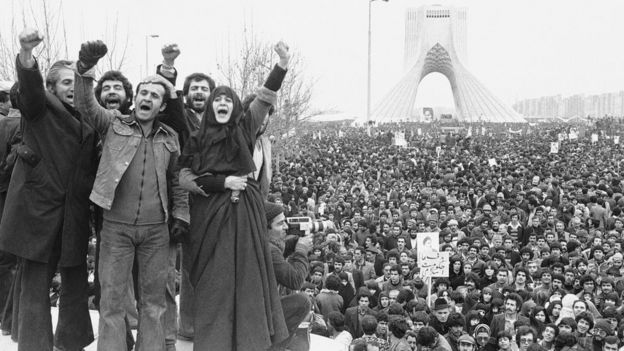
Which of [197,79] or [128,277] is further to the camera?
[197,79]

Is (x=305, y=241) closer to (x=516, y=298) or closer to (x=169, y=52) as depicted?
(x=169, y=52)

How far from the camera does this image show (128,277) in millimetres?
3895

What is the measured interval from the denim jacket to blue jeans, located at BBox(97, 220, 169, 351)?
0.16m

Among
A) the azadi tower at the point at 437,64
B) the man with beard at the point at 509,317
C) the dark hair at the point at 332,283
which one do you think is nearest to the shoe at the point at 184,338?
the man with beard at the point at 509,317

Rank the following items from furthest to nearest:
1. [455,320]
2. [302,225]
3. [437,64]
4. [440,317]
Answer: [437,64] < [440,317] < [455,320] < [302,225]

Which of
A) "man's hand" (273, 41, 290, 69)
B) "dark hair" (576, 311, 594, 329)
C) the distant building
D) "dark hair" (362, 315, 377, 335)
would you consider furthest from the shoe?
the distant building

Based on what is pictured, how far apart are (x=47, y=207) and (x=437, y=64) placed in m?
78.6

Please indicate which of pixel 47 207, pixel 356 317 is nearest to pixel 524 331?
pixel 356 317

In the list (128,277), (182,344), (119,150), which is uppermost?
(119,150)

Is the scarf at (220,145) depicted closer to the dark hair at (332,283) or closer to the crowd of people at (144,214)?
the crowd of people at (144,214)

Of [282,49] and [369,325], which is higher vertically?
[282,49]

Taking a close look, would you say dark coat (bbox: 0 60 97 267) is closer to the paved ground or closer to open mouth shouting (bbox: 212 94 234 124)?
open mouth shouting (bbox: 212 94 234 124)

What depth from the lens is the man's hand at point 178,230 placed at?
154 inches

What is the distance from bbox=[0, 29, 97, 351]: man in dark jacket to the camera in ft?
12.8
